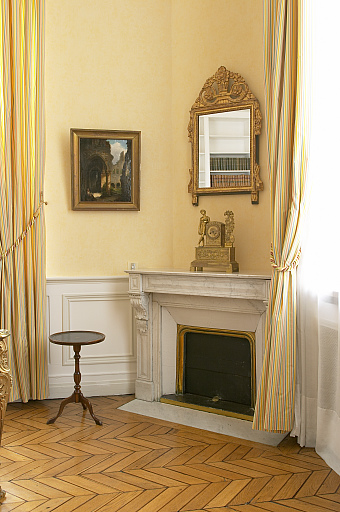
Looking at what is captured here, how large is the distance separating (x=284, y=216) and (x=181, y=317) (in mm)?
1336

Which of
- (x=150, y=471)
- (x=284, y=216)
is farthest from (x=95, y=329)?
(x=284, y=216)

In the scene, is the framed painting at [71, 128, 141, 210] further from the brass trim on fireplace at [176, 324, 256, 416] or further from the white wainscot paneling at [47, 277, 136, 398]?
the brass trim on fireplace at [176, 324, 256, 416]

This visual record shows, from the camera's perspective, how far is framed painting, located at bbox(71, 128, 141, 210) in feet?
14.5

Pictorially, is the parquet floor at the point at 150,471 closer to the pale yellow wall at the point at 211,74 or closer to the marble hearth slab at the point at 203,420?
the marble hearth slab at the point at 203,420

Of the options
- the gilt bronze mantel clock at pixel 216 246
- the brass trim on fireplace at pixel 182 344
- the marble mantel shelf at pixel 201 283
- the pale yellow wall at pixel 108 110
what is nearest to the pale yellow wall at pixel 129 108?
the pale yellow wall at pixel 108 110

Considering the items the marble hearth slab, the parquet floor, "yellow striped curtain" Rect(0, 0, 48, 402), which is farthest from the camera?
"yellow striped curtain" Rect(0, 0, 48, 402)

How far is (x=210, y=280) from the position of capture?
383 centimetres

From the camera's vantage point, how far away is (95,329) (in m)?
4.51

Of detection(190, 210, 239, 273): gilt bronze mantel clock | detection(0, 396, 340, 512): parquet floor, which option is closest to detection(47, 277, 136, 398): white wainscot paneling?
detection(0, 396, 340, 512): parquet floor

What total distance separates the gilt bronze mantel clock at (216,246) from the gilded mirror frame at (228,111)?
30cm

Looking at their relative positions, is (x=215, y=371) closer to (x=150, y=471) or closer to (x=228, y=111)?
(x=150, y=471)

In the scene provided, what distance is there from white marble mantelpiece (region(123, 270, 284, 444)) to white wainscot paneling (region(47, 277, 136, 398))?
24cm

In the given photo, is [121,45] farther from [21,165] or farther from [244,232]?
[244,232]

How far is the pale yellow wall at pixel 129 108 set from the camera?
14.5 ft
